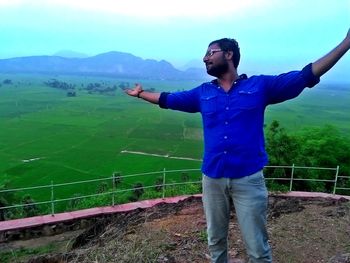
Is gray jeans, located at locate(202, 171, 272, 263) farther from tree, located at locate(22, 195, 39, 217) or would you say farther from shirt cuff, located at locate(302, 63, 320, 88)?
tree, located at locate(22, 195, 39, 217)

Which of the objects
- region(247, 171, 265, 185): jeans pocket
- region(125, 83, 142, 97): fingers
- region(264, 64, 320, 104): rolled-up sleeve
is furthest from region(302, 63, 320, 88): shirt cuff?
region(125, 83, 142, 97): fingers

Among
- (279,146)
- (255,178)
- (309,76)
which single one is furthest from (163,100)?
(279,146)

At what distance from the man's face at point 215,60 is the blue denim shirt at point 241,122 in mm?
110

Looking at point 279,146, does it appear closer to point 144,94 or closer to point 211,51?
point 144,94

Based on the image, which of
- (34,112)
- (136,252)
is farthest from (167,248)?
(34,112)

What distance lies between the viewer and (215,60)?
8.31 ft

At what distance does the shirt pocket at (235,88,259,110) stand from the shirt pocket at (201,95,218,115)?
14 centimetres

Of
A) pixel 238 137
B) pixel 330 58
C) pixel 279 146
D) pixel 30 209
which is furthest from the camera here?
pixel 30 209

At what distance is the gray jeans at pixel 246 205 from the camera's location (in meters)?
2.47

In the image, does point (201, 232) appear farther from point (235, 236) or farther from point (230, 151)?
point (230, 151)

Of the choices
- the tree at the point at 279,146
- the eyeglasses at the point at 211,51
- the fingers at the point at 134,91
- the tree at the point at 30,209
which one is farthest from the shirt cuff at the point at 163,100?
the tree at the point at 279,146

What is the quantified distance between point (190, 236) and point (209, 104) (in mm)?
2384

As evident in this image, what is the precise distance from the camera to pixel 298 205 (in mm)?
5980

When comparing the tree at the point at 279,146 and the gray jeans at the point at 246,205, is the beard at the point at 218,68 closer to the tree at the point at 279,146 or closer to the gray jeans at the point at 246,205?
the gray jeans at the point at 246,205
